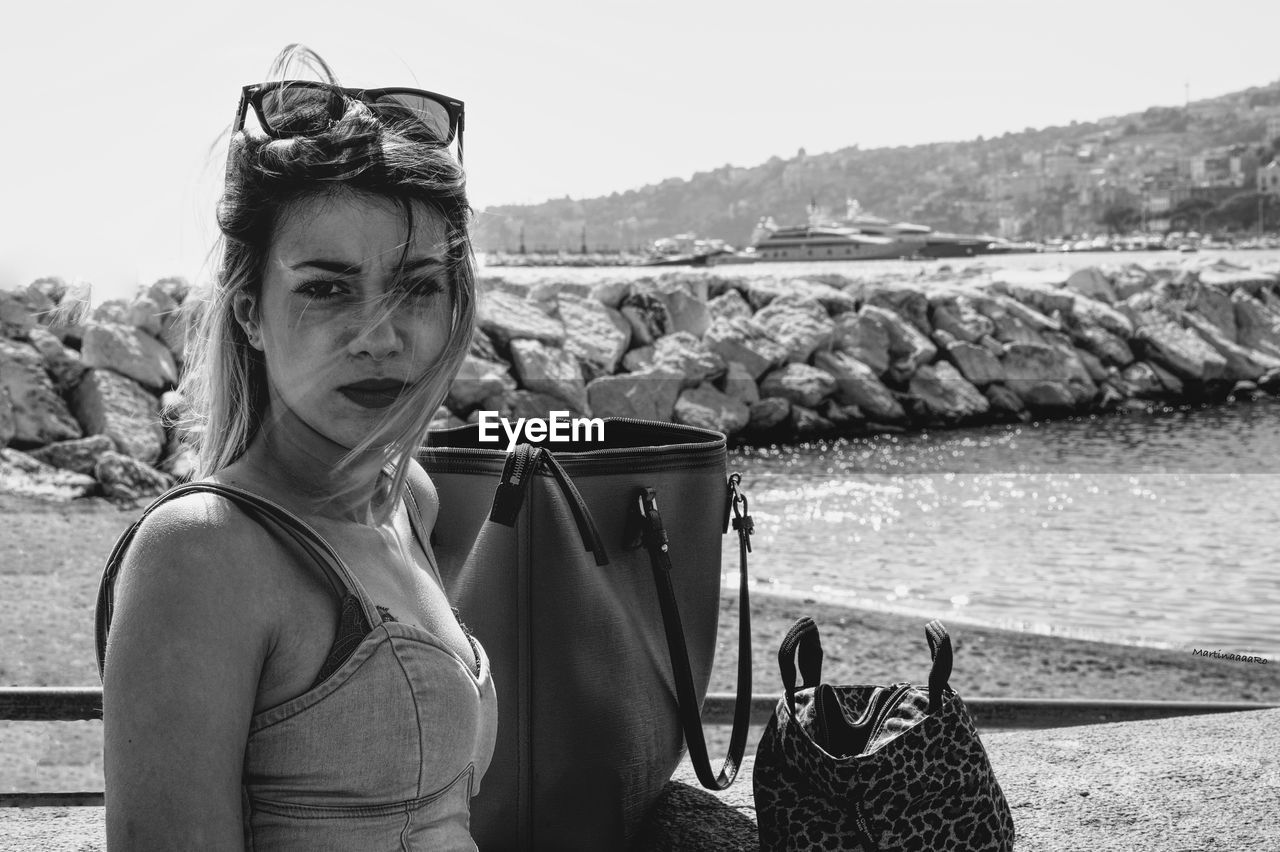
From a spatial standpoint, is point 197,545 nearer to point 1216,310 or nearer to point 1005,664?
point 1005,664

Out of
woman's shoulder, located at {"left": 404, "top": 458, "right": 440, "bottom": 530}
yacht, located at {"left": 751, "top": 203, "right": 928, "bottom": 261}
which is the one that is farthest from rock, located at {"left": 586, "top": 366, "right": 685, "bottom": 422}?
yacht, located at {"left": 751, "top": 203, "right": 928, "bottom": 261}

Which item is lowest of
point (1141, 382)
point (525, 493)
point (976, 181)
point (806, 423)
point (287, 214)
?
point (806, 423)

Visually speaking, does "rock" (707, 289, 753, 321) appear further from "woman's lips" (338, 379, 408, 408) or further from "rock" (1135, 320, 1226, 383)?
"woman's lips" (338, 379, 408, 408)

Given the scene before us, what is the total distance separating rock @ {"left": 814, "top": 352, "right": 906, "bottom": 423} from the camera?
44.3ft

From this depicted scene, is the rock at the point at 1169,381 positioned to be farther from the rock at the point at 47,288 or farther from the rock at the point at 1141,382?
the rock at the point at 47,288

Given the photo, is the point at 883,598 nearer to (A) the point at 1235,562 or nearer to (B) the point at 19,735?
(A) the point at 1235,562

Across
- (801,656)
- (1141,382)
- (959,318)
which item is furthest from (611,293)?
(801,656)

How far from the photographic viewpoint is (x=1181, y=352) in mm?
16938

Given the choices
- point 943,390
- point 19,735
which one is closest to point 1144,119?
point 943,390

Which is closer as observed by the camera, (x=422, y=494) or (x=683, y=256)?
(x=422, y=494)

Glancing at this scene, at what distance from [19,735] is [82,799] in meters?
0.97

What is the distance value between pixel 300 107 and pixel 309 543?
40 centimetres

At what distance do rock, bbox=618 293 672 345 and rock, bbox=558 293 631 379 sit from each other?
0.38ft

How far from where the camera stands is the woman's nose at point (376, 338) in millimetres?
1076
